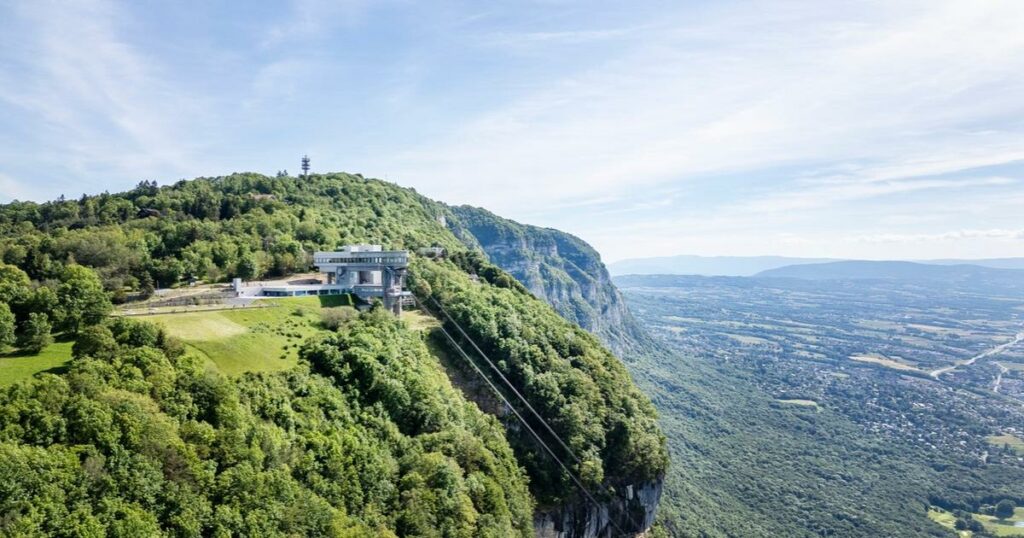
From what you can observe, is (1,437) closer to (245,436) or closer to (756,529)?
(245,436)

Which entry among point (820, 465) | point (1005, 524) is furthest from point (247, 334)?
point (1005, 524)

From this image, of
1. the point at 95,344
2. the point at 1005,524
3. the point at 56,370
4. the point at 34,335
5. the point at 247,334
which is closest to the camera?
the point at 56,370

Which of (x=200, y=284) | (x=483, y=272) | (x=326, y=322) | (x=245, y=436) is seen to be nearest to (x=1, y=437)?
(x=245, y=436)

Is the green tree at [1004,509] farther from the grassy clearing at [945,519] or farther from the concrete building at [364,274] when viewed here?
the concrete building at [364,274]

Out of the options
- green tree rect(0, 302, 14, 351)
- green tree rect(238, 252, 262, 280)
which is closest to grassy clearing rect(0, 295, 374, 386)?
green tree rect(0, 302, 14, 351)

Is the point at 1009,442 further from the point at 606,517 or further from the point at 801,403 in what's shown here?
the point at 606,517

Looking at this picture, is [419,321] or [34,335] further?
[419,321]

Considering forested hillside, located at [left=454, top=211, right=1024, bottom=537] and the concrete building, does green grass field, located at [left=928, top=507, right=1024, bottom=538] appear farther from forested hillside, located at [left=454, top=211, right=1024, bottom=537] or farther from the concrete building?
the concrete building
